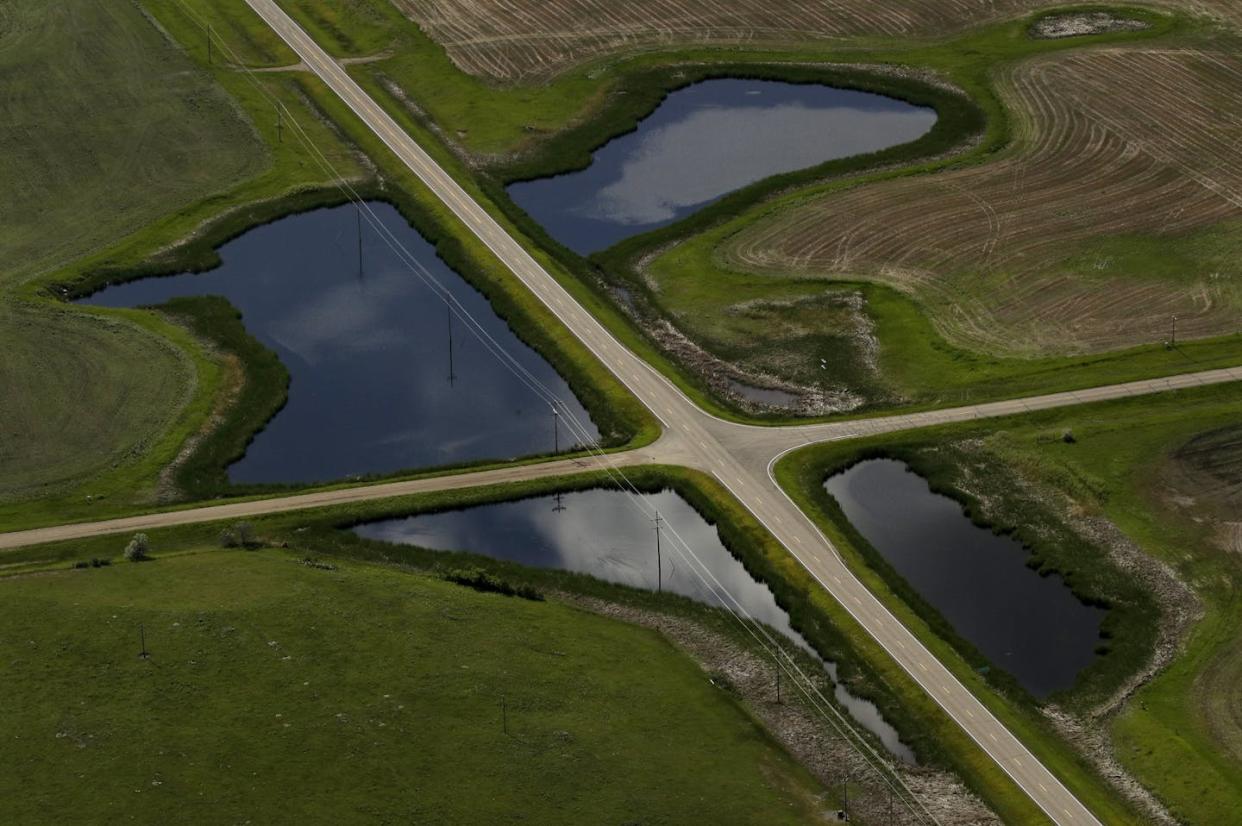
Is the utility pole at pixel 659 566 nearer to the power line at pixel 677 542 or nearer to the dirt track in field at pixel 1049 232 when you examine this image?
the power line at pixel 677 542

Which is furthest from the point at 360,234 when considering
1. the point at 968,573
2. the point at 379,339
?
the point at 968,573

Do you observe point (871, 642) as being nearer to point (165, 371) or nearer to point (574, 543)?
point (574, 543)

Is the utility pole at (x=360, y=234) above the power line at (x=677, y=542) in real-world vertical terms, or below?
above

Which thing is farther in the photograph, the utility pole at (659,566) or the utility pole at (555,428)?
the utility pole at (555,428)

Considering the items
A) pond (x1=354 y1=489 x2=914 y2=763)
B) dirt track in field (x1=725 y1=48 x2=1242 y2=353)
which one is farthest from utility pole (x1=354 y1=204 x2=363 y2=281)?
pond (x1=354 y1=489 x2=914 y2=763)

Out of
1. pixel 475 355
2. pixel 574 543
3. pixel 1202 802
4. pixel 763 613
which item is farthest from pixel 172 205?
pixel 1202 802

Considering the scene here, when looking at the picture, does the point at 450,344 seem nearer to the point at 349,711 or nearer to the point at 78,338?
the point at 78,338

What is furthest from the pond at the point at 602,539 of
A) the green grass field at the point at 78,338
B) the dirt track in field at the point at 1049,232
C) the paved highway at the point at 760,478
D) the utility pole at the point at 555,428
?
the dirt track in field at the point at 1049,232

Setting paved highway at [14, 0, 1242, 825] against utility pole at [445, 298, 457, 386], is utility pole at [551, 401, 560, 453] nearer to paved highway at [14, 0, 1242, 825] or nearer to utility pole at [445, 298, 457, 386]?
paved highway at [14, 0, 1242, 825]

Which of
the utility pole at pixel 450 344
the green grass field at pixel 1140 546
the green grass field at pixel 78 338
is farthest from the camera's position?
the utility pole at pixel 450 344
